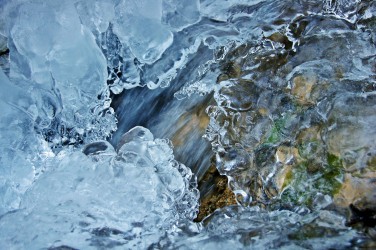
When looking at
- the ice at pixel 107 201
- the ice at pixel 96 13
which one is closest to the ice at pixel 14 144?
the ice at pixel 107 201

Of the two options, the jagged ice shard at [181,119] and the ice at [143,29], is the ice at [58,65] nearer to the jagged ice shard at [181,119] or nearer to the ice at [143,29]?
the jagged ice shard at [181,119]

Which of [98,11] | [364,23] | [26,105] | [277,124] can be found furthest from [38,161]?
[364,23]

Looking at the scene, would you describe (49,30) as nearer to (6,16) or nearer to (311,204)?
(6,16)

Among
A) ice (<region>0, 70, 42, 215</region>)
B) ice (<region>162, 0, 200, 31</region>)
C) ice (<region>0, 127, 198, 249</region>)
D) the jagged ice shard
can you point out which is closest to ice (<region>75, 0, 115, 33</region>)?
the jagged ice shard

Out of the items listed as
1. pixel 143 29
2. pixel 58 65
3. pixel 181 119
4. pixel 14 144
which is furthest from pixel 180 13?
pixel 14 144

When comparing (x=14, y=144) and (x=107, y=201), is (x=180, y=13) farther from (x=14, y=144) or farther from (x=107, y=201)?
(x=14, y=144)

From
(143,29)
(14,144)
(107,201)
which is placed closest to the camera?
(107,201)

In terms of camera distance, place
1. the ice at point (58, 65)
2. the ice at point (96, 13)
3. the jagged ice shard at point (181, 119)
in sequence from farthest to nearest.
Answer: the ice at point (96, 13) < the ice at point (58, 65) < the jagged ice shard at point (181, 119)
